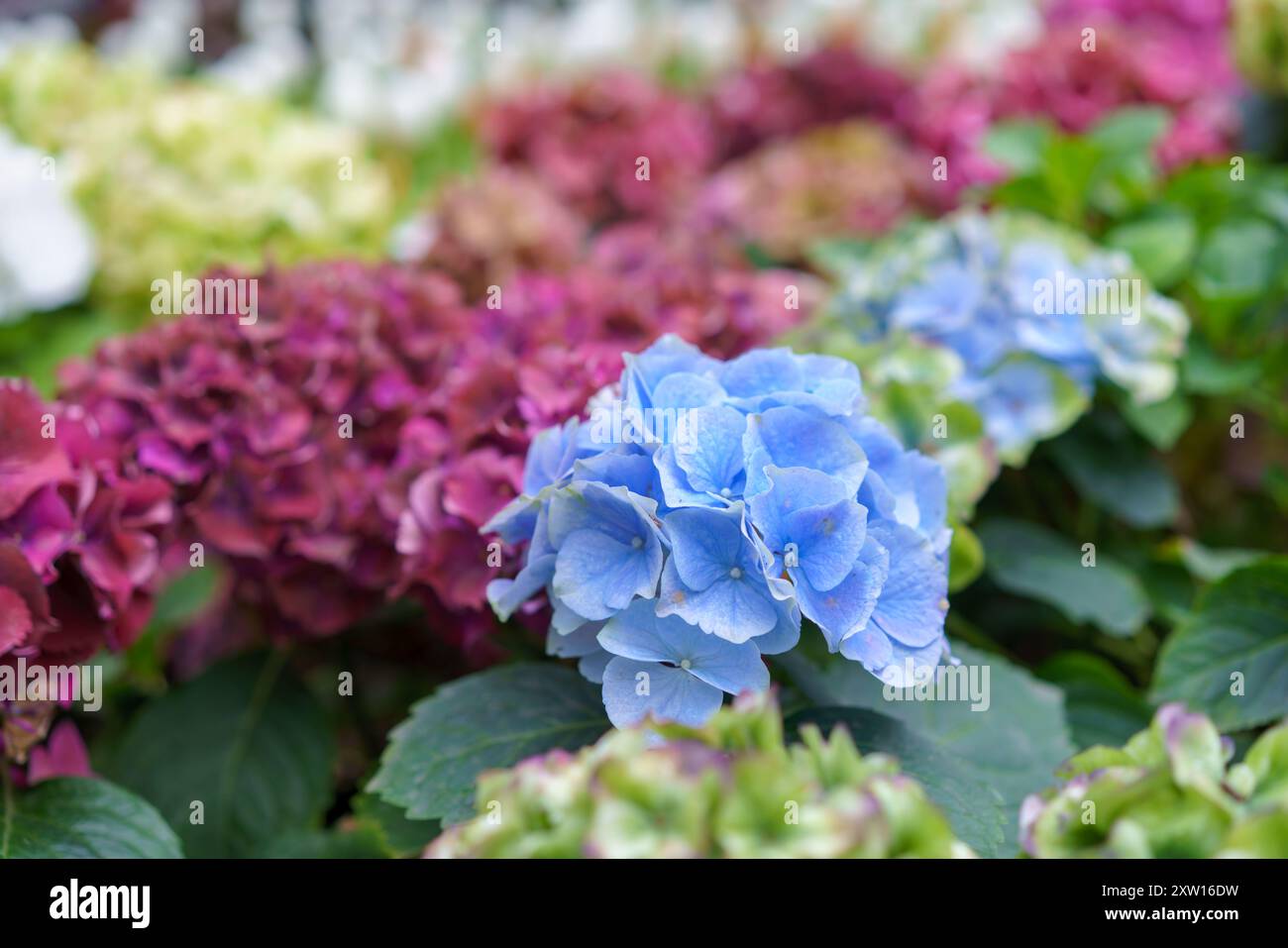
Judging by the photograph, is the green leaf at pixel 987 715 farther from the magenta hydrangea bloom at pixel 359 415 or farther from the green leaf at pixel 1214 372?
the green leaf at pixel 1214 372

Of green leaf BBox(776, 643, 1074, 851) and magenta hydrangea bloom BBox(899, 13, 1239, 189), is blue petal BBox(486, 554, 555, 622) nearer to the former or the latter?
green leaf BBox(776, 643, 1074, 851)

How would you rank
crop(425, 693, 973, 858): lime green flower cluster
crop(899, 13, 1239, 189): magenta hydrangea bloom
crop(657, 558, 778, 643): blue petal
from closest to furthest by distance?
crop(425, 693, 973, 858): lime green flower cluster → crop(657, 558, 778, 643): blue petal → crop(899, 13, 1239, 189): magenta hydrangea bloom

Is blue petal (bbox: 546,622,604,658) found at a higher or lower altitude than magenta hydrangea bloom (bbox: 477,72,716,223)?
lower

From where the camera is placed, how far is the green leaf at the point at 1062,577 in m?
1.07

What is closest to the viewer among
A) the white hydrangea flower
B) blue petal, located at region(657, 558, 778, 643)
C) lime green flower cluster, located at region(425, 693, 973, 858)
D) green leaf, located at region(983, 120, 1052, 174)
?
lime green flower cluster, located at region(425, 693, 973, 858)

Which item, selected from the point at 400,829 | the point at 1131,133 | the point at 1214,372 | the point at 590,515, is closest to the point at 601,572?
the point at 590,515

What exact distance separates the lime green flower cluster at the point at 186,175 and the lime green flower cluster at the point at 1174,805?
1.14m

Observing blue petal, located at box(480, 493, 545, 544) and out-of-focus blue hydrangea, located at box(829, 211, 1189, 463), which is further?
out-of-focus blue hydrangea, located at box(829, 211, 1189, 463)

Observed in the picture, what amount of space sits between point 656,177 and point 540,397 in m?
1.11

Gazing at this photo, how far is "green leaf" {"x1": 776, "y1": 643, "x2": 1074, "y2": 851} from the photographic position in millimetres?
812

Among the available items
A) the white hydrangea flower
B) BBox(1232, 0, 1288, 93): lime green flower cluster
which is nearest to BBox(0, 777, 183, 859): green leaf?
the white hydrangea flower

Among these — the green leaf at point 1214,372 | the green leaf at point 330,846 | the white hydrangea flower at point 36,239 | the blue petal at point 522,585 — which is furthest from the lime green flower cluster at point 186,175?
the green leaf at point 1214,372

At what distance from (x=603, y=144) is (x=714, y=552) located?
1.43 m

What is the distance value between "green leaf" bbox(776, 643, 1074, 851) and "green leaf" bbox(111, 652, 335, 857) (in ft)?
1.72
